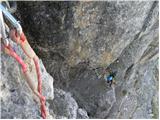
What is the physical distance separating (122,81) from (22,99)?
804 centimetres

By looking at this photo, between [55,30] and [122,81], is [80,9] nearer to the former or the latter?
[55,30]

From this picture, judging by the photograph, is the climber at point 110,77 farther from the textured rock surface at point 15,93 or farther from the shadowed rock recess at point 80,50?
the textured rock surface at point 15,93

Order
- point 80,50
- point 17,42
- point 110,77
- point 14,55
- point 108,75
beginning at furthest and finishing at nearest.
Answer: point 110,77, point 108,75, point 80,50, point 17,42, point 14,55

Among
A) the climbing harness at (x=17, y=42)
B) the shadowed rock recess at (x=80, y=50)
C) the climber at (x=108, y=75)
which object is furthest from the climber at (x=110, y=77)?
the climbing harness at (x=17, y=42)

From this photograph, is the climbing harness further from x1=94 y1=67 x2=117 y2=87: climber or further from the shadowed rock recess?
x1=94 y1=67 x2=117 y2=87: climber

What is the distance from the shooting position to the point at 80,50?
9.34 m

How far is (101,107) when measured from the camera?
12047 millimetres

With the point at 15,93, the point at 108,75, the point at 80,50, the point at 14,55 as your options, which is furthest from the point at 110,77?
the point at 14,55

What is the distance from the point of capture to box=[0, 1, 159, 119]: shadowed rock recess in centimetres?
549

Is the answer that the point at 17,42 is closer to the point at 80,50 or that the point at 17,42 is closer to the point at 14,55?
the point at 14,55

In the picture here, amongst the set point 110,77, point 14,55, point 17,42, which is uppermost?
point 110,77

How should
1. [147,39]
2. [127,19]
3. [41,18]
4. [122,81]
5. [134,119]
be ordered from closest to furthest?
1. [41,18]
2. [127,19]
3. [147,39]
4. [122,81]
5. [134,119]

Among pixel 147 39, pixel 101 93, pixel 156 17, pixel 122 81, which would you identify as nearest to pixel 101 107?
pixel 101 93

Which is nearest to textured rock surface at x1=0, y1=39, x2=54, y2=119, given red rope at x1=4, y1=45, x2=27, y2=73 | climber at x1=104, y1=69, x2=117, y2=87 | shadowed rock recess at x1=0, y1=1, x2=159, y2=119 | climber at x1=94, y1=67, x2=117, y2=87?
shadowed rock recess at x1=0, y1=1, x2=159, y2=119
